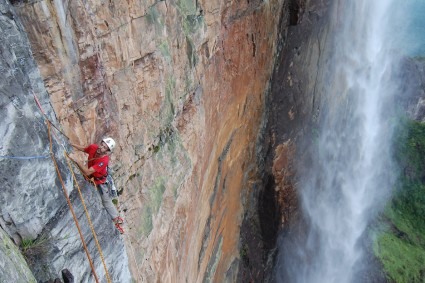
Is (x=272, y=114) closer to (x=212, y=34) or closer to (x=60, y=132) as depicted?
(x=212, y=34)

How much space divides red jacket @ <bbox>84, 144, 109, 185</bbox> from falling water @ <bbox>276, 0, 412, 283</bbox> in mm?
11416

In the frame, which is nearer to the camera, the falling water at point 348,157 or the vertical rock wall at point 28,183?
the vertical rock wall at point 28,183

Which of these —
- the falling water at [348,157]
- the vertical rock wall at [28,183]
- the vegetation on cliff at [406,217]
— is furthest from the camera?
the vegetation on cliff at [406,217]

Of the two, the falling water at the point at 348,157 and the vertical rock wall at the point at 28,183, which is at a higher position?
the vertical rock wall at the point at 28,183

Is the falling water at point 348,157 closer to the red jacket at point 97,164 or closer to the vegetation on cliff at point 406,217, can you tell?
the vegetation on cliff at point 406,217

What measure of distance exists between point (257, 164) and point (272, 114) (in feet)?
5.58

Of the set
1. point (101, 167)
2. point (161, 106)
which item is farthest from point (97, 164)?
point (161, 106)

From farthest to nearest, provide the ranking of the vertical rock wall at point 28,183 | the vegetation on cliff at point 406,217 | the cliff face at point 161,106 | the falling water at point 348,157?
1. the vegetation on cliff at point 406,217
2. the falling water at point 348,157
3. the cliff face at point 161,106
4. the vertical rock wall at point 28,183

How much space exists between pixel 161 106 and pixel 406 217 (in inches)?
707

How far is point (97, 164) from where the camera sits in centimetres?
467

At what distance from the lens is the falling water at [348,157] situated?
15930mm

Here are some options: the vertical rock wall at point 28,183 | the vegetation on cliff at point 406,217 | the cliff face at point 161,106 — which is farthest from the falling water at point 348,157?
the vertical rock wall at point 28,183

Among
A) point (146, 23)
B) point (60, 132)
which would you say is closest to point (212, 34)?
point (146, 23)

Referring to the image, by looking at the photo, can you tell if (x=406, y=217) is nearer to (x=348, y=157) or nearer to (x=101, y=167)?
(x=348, y=157)
